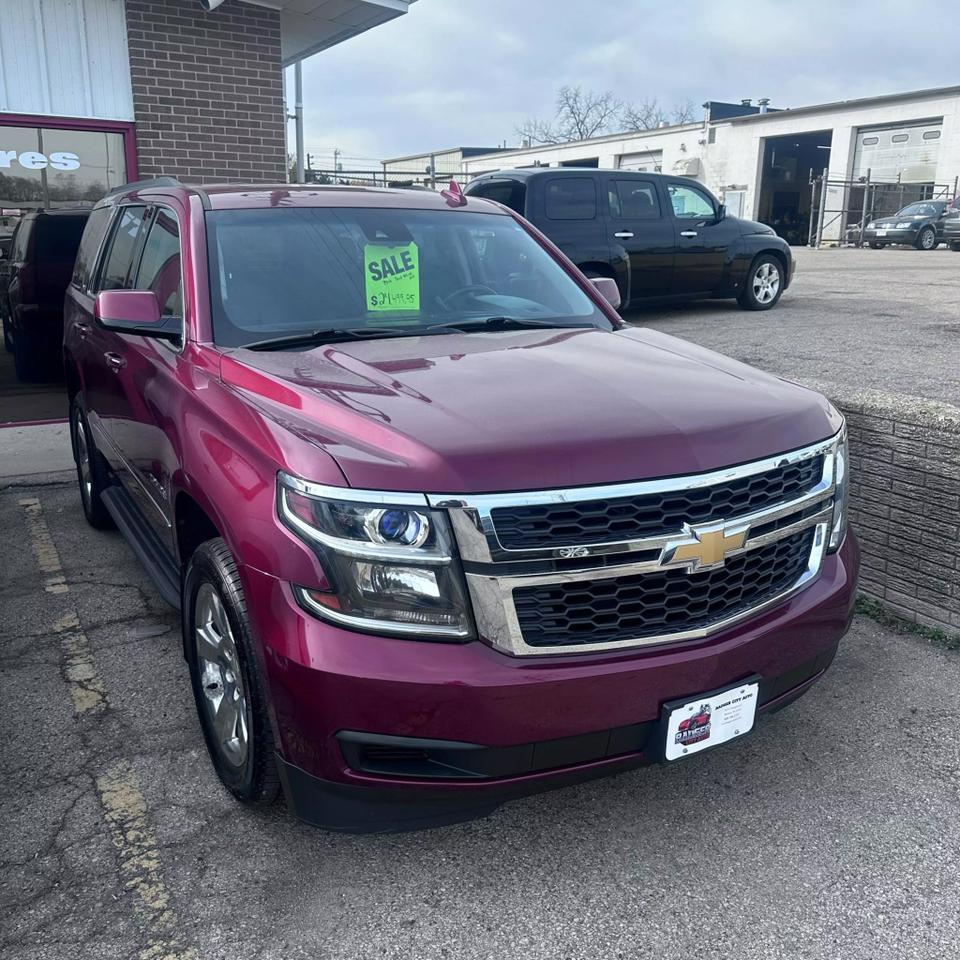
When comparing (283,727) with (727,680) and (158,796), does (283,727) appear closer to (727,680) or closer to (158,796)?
(158,796)

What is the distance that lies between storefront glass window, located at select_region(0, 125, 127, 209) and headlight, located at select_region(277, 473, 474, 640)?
727cm

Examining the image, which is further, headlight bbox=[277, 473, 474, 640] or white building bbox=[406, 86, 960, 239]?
white building bbox=[406, 86, 960, 239]

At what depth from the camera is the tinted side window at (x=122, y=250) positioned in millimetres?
4348

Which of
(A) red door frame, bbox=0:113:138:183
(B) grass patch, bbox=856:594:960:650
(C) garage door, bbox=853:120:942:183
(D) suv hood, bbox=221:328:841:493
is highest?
(C) garage door, bbox=853:120:942:183

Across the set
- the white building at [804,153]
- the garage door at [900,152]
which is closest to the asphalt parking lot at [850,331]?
the white building at [804,153]

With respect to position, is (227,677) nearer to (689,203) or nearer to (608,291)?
(608,291)

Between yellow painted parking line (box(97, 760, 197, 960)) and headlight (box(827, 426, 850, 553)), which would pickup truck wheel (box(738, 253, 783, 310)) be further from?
yellow painted parking line (box(97, 760, 197, 960))

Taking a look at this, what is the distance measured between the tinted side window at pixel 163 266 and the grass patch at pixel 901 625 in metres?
3.20

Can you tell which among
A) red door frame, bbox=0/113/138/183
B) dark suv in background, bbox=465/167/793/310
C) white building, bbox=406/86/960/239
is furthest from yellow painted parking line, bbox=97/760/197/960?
white building, bbox=406/86/960/239

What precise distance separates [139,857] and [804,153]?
48846 millimetres

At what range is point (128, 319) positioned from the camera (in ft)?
10.9

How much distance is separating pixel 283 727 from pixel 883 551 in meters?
2.97

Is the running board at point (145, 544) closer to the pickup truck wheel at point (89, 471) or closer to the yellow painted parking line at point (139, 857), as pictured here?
the pickup truck wheel at point (89, 471)

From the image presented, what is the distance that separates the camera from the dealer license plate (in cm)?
237
